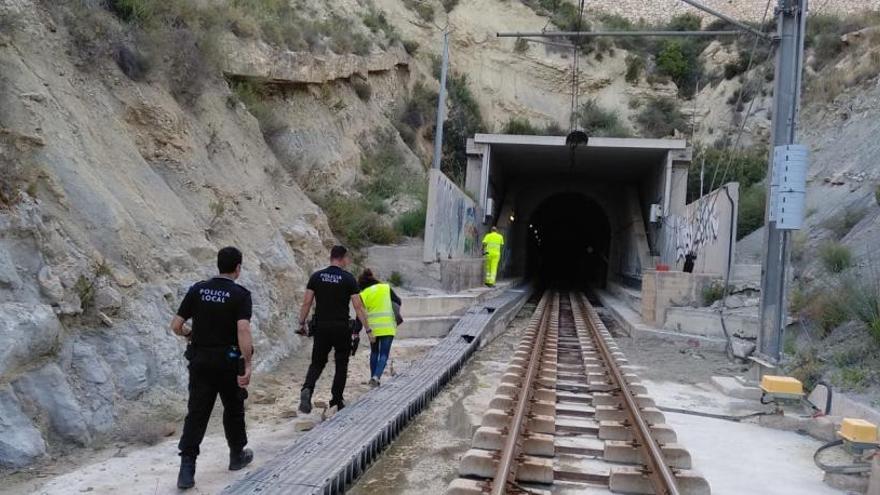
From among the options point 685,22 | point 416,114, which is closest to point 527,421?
point 416,114

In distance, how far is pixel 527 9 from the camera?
164ft

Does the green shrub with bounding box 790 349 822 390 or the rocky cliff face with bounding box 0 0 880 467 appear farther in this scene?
the green shrub with bounding box 790 349 822 390

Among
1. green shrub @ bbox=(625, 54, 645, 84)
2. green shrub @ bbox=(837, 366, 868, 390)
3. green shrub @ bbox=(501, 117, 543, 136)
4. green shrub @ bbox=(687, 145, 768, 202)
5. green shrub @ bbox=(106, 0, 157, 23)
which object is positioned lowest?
green shrub @ bbox=(837, 366, 868, 390)

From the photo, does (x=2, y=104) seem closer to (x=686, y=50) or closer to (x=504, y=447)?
(x=504, y=447)

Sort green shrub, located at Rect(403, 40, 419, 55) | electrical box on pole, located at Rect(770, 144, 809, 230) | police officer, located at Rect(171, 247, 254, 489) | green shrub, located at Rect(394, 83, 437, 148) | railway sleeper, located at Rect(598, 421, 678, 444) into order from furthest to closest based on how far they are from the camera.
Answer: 1. green shrub, located at Rect(403, 40, 419, 55)
2. green shrub, located at Rect(394, 83, 437, 148)
3. electrical box on pole, located at Rect(770, 144, 809, 230)
4. railway sleeper, located at Rect(598, 421, 678, 444)
5. police officer, located at Rect(171, 247, 254, 489)

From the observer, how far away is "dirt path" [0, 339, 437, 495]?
512 centimetres

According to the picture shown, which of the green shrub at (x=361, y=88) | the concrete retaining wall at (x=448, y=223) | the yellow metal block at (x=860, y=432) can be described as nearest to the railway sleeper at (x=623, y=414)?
the yellow metal block at (x=860, y=432)

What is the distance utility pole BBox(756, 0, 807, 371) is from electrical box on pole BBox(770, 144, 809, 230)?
14 centimetres

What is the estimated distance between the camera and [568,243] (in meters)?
52.8

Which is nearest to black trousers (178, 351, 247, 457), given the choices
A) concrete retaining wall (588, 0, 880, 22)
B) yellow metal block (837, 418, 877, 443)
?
yellow metal block (837, 418, 877, 443)

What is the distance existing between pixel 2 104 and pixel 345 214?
948cm

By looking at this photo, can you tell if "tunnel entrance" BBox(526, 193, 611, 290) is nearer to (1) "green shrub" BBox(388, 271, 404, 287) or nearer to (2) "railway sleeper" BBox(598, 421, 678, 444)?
(1) "green shrub" BBox(388, 271, 404, 287)

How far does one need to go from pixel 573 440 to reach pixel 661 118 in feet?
134

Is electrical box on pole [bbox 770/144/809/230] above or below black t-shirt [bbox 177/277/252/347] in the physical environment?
above
